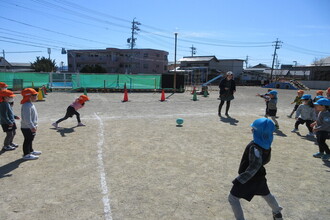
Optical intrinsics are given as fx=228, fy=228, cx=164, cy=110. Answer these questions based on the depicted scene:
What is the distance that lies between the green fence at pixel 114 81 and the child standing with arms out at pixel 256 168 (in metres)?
20.4

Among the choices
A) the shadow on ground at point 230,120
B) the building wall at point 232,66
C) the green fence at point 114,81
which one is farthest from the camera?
the building wall at point 232,66

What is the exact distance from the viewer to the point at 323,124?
4863 millimetres

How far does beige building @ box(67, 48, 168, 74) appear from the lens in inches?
2229

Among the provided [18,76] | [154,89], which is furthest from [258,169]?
[18,76]

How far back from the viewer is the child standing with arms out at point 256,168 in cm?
243

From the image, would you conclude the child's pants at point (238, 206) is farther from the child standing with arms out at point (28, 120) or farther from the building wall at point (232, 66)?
the building wall at point (232, 66)

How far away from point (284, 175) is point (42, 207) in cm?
392

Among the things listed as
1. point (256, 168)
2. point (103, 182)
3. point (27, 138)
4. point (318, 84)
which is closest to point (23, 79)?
point (27, 138)

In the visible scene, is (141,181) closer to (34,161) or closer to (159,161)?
(159,161)

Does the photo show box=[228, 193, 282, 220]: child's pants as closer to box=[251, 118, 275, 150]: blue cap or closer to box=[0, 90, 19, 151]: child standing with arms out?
box=[251, 118, 275, 150]: blue cap

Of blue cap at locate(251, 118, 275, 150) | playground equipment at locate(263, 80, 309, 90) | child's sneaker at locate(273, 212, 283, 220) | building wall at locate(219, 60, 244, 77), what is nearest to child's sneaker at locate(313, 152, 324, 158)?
child's sneaker at locate(273, 212, 283, 220)

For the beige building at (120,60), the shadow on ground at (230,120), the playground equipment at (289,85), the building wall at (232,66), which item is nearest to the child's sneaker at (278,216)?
the shadow on ground at (230,120)

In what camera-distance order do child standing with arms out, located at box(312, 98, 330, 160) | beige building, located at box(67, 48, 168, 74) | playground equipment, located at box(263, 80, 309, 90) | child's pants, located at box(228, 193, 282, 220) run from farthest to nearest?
beige building, located at box(67, 48, 168, 74) → playground equipment, located at box(263, 80, 309, 90) → child standing with arms out, located at box(312, 98, 330, 160) → child's pants, located at box(228, 193, 282, 220)

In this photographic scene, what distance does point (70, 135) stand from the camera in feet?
21.3
